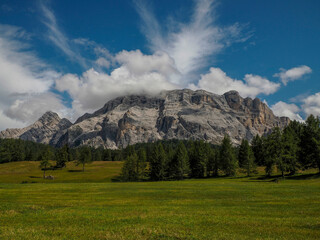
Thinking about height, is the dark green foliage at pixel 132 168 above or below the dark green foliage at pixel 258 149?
below

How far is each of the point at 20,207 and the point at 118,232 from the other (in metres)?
14.8

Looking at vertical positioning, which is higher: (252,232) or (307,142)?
(307,142)

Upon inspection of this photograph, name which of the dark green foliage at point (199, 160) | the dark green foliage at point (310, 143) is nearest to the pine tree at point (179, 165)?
the dark green foliage at point (199, 160)

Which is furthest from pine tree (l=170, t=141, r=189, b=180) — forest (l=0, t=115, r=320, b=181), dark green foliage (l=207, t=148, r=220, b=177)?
dark green foliage (l=207, t=148, r=220, b=177)

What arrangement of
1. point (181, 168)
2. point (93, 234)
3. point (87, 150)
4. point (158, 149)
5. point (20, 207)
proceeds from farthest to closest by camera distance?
point (87, 150) → point (158, 149) → point (181, 168) → point (20, 207) → point (93, 234)

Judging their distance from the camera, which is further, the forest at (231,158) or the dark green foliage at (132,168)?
the dark green foliage at (132,168)

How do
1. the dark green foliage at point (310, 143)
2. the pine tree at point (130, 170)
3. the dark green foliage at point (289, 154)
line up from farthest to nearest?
the pine tree at point (130, 170)
the dark green foliage at point (289, 154)
the dark green foliage at point (310, 143)

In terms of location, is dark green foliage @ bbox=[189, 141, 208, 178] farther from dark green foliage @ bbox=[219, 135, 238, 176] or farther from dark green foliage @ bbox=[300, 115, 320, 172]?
dark green foliage @ bbox=[300, 115, 320, 172]

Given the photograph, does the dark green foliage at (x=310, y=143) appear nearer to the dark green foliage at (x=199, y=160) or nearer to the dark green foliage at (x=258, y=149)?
the dark green foliage at (x=199, y=160)

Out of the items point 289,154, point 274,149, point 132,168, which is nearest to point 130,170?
point 132,168

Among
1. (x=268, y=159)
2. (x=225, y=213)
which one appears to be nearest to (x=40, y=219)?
(x=225, y=213)

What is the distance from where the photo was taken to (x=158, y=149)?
103 metres

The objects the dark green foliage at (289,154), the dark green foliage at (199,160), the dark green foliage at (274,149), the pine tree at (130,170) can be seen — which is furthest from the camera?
the dark green foliage at (199,160)

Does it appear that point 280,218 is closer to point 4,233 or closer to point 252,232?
point 252,232
